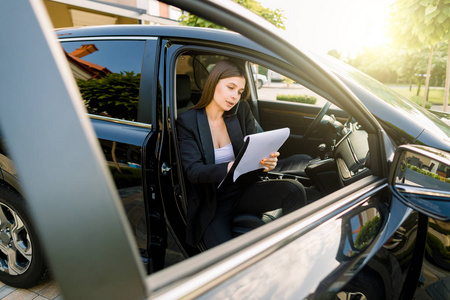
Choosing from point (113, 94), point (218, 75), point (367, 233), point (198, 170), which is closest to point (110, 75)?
point (113, 94)

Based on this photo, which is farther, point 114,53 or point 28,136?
point 114,53

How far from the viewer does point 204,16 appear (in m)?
0.78

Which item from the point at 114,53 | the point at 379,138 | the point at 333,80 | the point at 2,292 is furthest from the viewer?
the point at 2,292

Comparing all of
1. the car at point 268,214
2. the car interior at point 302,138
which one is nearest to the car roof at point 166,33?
the car at point 268,214

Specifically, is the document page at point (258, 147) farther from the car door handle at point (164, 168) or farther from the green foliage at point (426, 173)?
the green foliage at point (426, 173)

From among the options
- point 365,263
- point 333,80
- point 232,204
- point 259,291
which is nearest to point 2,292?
point 232,204

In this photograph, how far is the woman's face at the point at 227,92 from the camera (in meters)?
1.89

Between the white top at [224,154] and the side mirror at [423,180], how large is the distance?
96 cm

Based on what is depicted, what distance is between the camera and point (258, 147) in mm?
1517

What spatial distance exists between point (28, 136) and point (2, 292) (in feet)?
7.18

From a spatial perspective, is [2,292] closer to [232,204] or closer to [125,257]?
[232,204]

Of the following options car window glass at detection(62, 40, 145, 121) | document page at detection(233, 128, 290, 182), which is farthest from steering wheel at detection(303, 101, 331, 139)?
car window glass at detection(62, 40, 145, 121)

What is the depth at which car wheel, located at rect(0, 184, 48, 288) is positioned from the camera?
6.10ft

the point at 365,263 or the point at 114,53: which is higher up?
the point at 114,53
